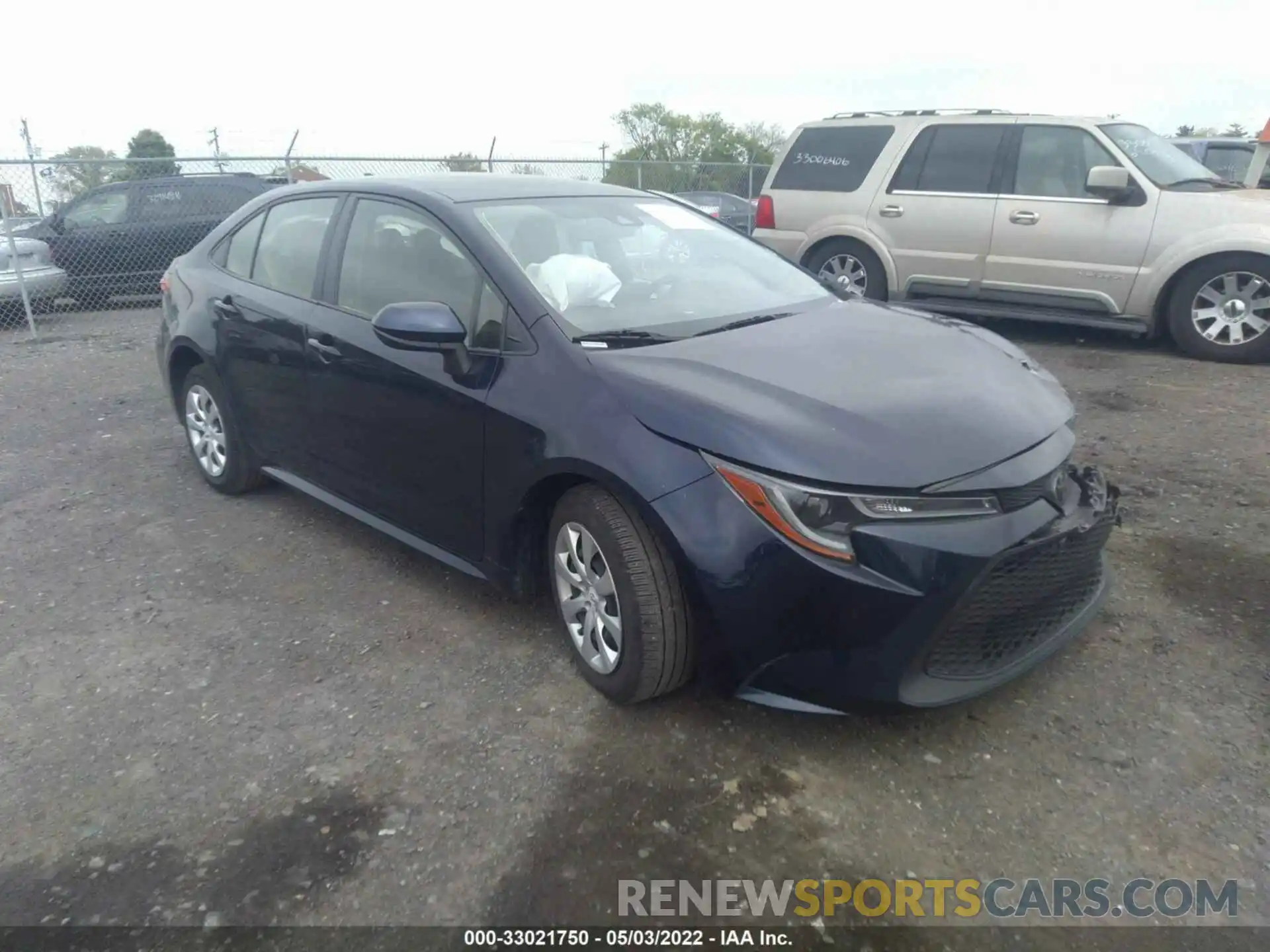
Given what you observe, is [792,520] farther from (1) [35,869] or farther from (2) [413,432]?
(1) [35,869]

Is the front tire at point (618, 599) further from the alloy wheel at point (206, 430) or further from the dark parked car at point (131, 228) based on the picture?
the dark parked car at point (131, 228)

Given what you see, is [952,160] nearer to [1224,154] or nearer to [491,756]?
[491,756]

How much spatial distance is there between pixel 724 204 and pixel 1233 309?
10.4 metres

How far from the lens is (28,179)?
35.0ft

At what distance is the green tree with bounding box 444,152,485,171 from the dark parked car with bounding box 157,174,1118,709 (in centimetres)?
929

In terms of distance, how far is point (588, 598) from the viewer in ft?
10.00

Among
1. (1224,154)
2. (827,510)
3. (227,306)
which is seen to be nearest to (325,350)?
(227,306)

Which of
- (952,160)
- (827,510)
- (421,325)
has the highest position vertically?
(952,160)

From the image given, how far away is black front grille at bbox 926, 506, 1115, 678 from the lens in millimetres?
2604

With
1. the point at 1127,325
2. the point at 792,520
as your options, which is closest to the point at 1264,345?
the point at 1127,325

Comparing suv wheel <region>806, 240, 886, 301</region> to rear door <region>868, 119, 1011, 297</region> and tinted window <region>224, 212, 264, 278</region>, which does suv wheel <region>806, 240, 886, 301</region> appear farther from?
tinted window <region>224, 212, 264, 278</region>

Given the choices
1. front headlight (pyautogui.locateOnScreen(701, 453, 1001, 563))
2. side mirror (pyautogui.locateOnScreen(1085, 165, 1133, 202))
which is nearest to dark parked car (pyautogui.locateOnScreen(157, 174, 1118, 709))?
front headlight (pyautogui.locateOnScreen(701, 453, 1001, 563))

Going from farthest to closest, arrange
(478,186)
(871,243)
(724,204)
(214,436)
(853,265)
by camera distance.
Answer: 1. (724,204)
2. (853,265)
3. (871,243)
4. (214,436)
5. (478,186)

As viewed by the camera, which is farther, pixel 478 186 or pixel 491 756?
pixel 478 186
